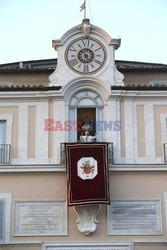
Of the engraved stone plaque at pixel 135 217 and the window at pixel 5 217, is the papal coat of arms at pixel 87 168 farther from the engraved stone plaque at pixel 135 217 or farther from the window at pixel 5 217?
the window at pixel 5 217

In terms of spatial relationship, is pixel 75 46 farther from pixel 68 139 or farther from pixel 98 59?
pixel 68 139

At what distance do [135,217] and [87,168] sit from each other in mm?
2719

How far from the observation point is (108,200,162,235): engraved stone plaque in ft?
65.9

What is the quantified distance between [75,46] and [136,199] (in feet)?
23.3

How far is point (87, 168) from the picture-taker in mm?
20391

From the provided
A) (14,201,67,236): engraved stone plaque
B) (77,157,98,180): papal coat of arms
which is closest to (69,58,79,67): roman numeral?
(77,157,98,180): papal coat of arms

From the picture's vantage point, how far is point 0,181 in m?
20.6

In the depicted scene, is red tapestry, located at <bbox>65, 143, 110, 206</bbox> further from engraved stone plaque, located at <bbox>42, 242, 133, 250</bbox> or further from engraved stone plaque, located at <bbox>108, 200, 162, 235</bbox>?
engraved stone plaque, located at <bbox>42, 242, 133, 250</bbox>

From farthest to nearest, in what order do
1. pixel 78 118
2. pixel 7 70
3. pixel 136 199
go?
pixel 7 70, pixel 78 118, pixel 136 199

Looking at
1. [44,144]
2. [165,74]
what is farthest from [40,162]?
[165,74]

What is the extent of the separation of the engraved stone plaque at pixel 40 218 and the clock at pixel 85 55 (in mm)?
5839

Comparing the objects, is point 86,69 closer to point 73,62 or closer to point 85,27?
point 73,62

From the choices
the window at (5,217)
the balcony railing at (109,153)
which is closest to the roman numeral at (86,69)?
the balcony railing at (109,153)

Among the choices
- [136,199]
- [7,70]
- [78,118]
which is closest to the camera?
[136,199]
